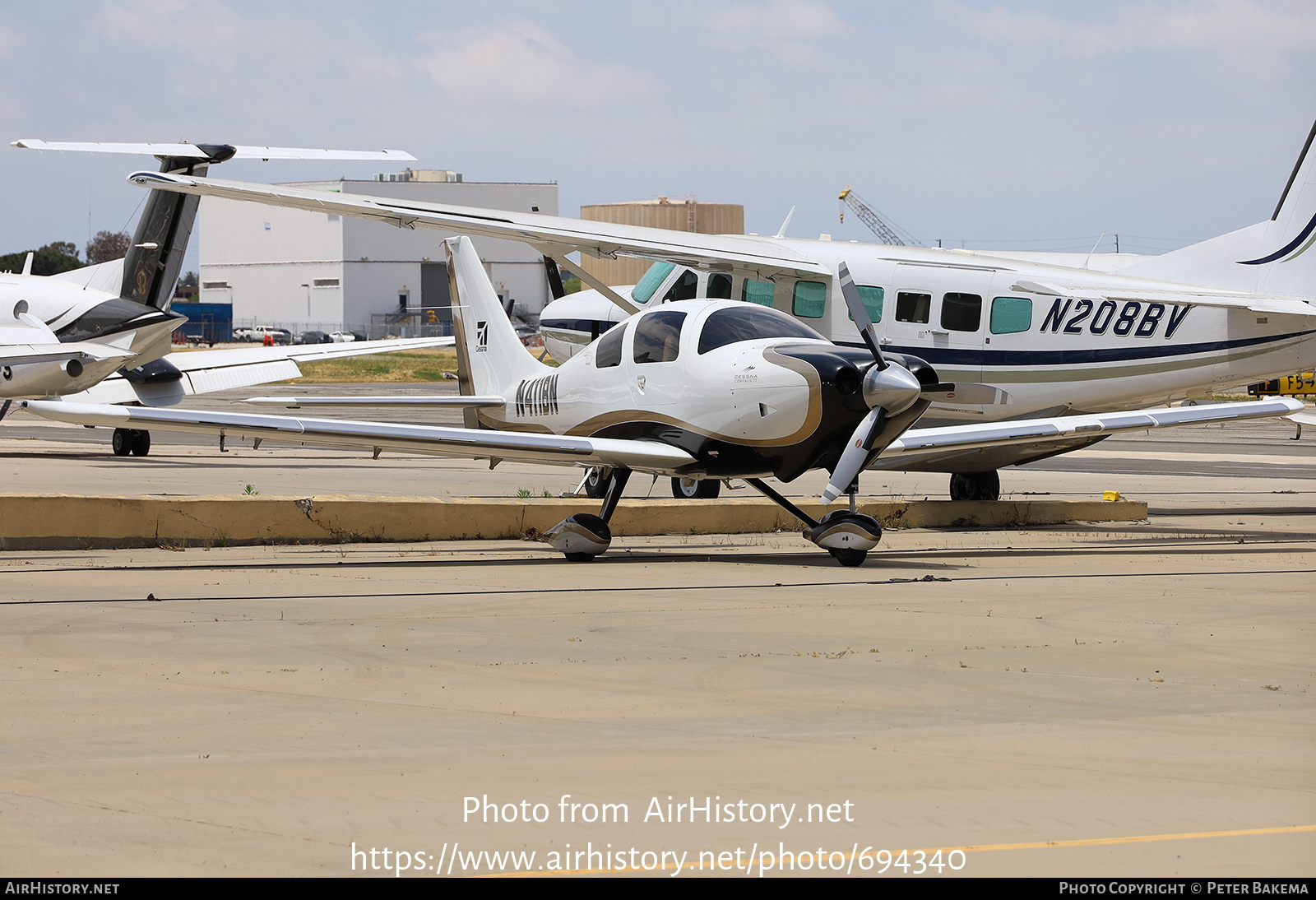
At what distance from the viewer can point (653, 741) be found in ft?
18.8

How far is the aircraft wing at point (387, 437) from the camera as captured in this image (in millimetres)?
12016

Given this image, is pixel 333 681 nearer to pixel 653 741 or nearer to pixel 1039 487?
pixel 653 741

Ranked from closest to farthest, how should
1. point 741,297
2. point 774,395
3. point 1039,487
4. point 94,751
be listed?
point 94,751
point 774,395
point 741,297
point 1039,487

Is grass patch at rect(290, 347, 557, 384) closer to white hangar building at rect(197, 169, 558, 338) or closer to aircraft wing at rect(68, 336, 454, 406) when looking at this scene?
aircraft wing at rect(68, 336, 454, 406)

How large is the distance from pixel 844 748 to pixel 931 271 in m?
11.9

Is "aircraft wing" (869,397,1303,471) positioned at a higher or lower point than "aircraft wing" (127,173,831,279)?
lower

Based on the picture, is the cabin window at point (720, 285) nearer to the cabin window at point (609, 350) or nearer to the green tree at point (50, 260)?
the cabin window at point (609, 350)

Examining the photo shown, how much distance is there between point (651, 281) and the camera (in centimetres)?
1973

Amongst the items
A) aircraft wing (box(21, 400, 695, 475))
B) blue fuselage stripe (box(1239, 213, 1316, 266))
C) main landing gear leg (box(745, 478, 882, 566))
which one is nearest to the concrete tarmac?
main landing gear leg (box(745, 478, 882, 566))

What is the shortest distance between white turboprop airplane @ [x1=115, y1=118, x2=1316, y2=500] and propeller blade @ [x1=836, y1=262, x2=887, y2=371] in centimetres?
271

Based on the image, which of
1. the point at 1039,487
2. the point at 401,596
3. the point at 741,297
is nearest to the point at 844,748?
the point at 401,596

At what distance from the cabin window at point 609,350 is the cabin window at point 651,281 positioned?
5.45m

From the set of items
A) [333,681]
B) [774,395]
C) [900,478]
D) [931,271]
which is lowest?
[900,478]

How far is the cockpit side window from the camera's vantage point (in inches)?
544
